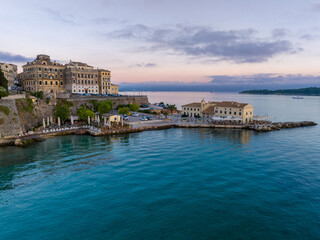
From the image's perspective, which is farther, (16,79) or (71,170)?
(16,79)

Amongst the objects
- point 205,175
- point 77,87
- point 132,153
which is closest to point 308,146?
point 205,175

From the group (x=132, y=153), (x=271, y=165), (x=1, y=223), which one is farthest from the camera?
(x=132, y=153)

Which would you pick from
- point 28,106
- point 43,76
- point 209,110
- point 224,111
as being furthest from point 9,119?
point 224,111

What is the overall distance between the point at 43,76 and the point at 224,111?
6807 cm

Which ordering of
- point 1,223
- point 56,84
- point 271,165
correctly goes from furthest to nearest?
point 56,84 → point 271,165 → point 1,223

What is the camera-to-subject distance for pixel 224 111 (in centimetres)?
6700

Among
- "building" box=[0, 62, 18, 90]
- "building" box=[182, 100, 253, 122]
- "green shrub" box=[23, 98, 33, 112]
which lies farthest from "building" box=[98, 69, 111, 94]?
"building" box=[182, 100, 253, 122]

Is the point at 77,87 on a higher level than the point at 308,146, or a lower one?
higher

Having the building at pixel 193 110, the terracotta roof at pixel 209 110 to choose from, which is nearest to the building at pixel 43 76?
the building at pixel 193 110

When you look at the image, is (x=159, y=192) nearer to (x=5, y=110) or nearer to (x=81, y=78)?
(x=5, y=110)

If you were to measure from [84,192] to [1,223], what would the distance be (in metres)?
7.35

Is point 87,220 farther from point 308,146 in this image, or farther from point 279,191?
point 308,146

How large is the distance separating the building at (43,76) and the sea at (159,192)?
44683 millimetres

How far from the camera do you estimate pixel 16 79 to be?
281 ft
